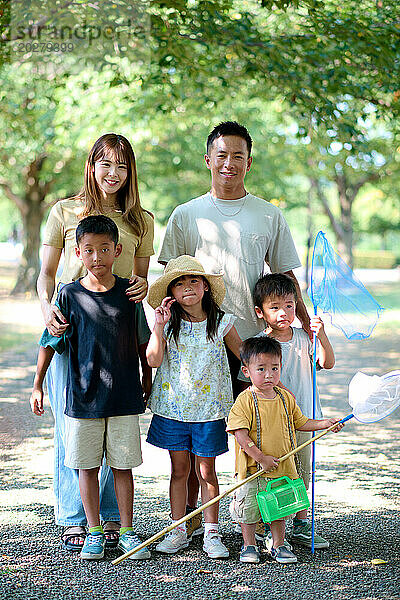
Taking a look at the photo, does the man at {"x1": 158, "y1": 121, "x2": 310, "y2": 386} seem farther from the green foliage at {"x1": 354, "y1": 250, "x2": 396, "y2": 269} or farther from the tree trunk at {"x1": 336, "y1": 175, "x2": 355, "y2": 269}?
the green foliage at {"x1": 354, "y1": 250, "x2": 396, "y2": 269}

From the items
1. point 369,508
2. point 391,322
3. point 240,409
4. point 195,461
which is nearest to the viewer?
point 240,409

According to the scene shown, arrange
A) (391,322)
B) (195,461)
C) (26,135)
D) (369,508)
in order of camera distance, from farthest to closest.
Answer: (391,322) → (26,135) → (369,508) → (195,461)

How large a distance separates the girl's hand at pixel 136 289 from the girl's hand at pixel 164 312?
125 millimetres

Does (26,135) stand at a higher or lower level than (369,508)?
higher

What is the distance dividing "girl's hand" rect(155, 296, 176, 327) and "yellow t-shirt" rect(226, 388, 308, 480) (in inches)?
22.6

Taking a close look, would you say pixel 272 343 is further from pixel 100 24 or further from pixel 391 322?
pixel 391 322

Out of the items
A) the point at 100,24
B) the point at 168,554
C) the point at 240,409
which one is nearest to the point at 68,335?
the point at 240,409

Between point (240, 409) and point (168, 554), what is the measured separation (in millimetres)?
903

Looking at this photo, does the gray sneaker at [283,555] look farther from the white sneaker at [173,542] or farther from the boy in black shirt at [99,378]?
the boy in black shirt at [99,378]

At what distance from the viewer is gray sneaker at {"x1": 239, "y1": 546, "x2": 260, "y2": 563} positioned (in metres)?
4.03

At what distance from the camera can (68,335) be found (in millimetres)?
4129

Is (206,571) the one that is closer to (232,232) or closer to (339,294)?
(339,294)

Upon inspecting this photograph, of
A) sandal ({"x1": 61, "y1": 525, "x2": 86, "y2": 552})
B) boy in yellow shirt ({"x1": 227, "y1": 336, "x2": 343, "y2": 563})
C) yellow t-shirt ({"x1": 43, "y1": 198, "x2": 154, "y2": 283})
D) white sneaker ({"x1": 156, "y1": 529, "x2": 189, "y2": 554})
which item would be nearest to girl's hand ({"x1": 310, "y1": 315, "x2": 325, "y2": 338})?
boy in yellow shirt ({"x1": 227, "y1": 336, "x2": 343, "y2": 563})

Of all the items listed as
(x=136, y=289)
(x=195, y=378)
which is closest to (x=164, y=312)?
(x=136, y=289)
